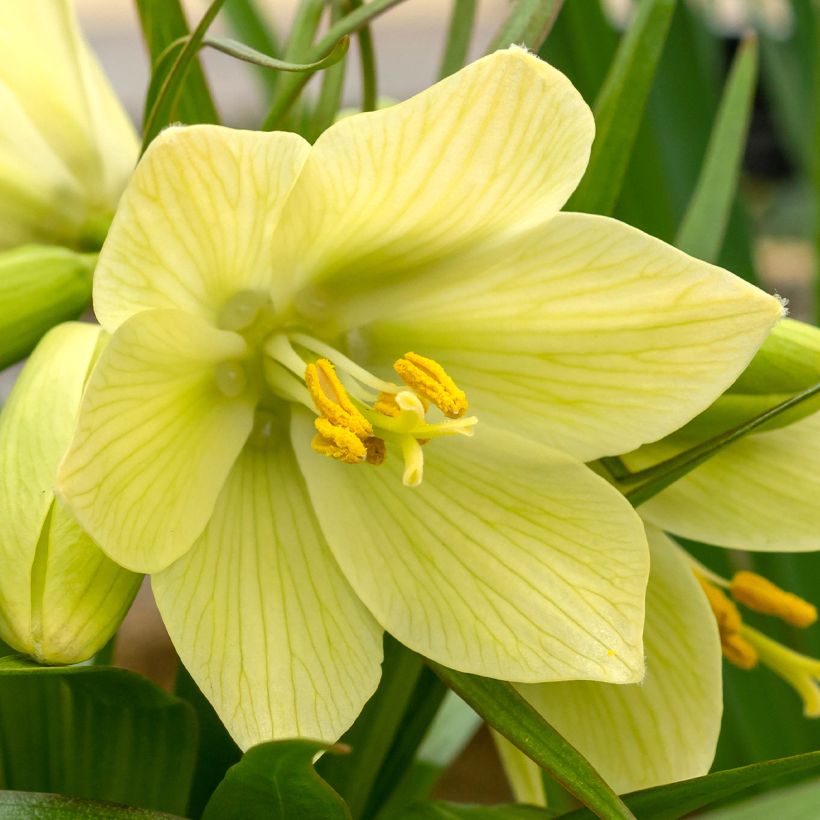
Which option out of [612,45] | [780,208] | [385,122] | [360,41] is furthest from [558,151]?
[780,208]

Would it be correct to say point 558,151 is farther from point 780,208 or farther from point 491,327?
point 780,208

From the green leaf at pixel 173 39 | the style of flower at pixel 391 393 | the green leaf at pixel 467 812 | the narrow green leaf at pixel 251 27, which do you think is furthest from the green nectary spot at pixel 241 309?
the narrow green leaf at pixel 251 27

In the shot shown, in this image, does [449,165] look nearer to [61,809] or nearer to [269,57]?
[269,57]

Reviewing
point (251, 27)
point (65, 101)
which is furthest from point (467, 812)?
point (251, 27)

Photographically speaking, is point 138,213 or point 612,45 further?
point 612,45

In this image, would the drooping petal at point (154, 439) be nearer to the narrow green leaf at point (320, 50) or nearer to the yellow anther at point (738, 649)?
the narrow green leaf at point (320, 50)

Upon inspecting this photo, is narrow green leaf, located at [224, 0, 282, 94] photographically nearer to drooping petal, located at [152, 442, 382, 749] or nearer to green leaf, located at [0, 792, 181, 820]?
drooping petal, located at [152, 442, 382, 749]

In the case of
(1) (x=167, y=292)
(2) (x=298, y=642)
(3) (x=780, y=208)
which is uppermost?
(1) (x=167, y=292)
